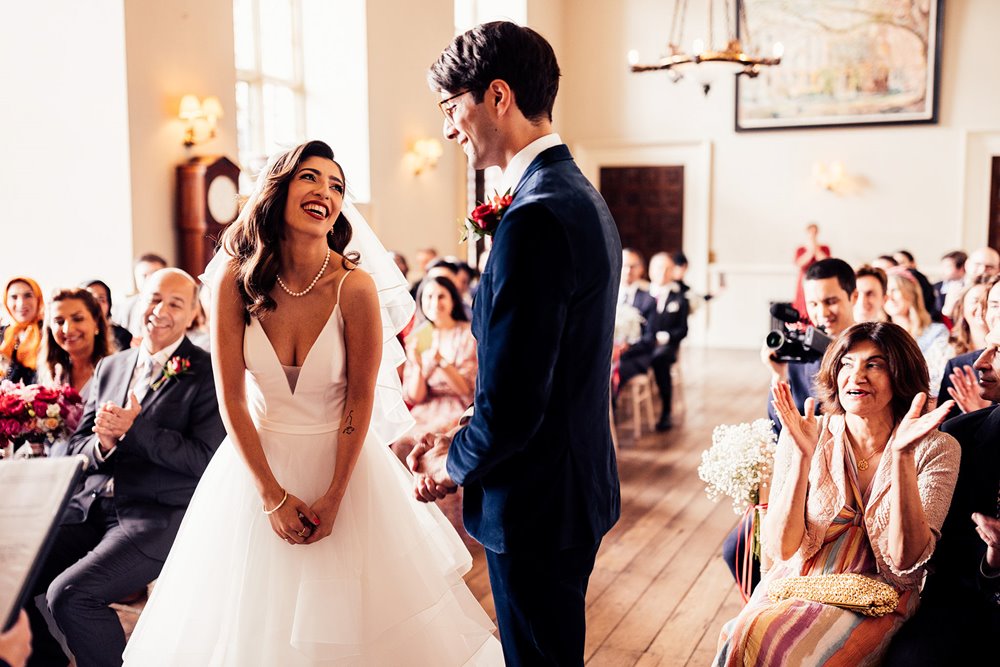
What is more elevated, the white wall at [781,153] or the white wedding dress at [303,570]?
the white wall at [781,153]

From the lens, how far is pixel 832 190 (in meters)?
12.1

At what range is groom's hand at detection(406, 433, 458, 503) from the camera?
1794mm

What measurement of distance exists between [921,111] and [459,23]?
19.4ft

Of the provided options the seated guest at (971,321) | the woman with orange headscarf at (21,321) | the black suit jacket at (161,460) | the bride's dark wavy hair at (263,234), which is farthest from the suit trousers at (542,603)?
the woman with orange headscarf at (21,321)

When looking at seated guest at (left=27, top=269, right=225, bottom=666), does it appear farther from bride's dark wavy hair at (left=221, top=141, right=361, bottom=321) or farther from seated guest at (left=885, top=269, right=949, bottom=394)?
seated guest at (left=885, top=269, right=949, bottom=394)

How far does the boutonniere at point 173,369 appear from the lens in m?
2.96

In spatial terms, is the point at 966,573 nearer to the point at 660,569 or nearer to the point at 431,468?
the point at 431,468

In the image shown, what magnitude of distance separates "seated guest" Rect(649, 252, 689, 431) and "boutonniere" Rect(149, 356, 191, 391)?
5.02 metres

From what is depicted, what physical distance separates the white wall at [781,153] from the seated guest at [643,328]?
5.19 meters

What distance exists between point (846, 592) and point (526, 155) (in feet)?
4.50

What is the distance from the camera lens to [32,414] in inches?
115

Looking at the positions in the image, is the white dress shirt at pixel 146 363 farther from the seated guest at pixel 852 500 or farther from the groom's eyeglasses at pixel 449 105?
the seated guest at pixel 852 500

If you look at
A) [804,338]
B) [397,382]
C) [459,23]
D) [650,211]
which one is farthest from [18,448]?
[650,211]

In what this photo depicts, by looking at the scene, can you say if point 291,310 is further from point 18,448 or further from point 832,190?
point 832,190
